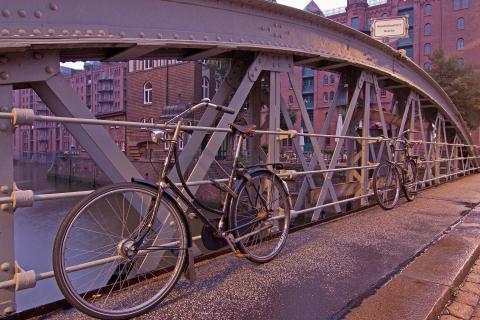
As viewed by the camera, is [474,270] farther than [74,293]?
Yes

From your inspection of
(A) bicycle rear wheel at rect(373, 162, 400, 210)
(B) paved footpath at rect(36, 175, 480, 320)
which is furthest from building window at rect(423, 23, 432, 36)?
(B) paved footpath at rect(36, 175, 480, 320)

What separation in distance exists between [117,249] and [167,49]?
2.48m

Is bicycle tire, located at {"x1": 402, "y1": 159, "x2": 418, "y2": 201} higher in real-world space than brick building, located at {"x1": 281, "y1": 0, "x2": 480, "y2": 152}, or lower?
lower

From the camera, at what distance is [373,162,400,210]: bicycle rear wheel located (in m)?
6.11

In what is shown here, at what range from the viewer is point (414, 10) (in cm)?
5272

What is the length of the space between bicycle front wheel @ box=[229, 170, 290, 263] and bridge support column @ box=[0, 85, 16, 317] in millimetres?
1446

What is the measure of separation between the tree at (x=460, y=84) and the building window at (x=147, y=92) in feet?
74.4

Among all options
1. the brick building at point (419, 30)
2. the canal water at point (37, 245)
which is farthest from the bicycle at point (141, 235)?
the brick building at point (419, 30)

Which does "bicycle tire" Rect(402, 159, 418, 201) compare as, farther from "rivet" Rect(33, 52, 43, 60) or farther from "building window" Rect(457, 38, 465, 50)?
"building window" Rect(457, 38, 465, 50)

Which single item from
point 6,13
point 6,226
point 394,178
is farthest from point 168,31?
point 394,178

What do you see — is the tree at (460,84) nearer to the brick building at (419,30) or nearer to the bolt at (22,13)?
the brick building at (419,30)

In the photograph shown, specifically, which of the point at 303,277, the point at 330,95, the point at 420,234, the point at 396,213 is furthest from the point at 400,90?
the point at 330,95

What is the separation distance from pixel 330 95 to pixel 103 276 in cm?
5598

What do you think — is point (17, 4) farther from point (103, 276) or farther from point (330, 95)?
point (330, 95)
